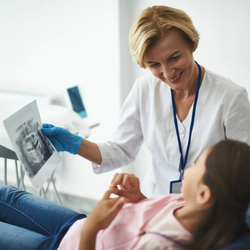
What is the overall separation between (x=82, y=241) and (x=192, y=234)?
0.30m

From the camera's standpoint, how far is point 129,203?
3.75 feet

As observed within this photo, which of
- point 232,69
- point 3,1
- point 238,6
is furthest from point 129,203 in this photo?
point 3,1

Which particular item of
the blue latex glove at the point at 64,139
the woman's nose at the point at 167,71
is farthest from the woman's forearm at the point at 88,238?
the woman's nose at the point at 167,71

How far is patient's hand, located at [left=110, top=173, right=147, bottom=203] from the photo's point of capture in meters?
1.12

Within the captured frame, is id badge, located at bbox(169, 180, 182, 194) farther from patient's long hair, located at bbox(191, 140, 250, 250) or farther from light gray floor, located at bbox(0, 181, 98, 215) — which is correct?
light gray floor, located at bbox(0, 181, 98, 215)

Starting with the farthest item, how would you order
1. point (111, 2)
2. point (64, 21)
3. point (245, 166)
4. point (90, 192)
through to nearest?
1. point (90, 192)
2. point (64, 21)
3. point (111, 2)
4. point (245, 166)

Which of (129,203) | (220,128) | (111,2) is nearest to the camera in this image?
(129,203)

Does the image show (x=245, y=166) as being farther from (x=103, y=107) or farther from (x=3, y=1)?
(x=3, y=1)

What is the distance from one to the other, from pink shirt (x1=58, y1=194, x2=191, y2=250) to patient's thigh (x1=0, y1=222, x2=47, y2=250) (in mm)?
90

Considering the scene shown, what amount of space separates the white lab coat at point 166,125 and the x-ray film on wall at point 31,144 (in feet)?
0.92

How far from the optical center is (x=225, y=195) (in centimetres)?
83

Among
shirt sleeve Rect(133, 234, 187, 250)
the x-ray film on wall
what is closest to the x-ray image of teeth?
the x-ray film on wall

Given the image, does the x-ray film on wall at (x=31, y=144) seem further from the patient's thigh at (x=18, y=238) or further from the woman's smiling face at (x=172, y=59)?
the woman's smiling face at (x=172, y=59)

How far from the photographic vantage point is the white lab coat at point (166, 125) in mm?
1283
